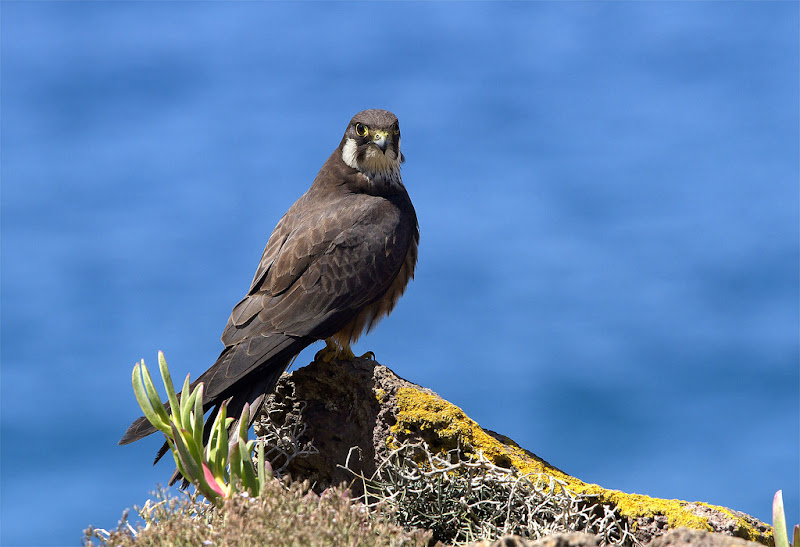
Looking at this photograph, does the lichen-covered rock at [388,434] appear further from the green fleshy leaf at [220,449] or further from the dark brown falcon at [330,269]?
the green fleshy leaf at [220,449]

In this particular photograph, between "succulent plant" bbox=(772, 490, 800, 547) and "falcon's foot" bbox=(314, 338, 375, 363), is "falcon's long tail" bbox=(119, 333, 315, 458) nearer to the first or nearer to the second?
"falcon's foot" bbox=(314, 338, 375, 363)

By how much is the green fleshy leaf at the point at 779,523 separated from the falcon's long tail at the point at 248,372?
99.5 inches

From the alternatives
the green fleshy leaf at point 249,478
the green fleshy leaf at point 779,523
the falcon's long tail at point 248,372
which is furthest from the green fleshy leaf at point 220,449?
the green fleshy leaf at point 779,523

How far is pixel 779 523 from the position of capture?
2.97 m

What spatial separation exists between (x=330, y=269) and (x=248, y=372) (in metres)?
0.99

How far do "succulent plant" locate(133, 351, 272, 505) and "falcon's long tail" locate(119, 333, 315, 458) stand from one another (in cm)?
91

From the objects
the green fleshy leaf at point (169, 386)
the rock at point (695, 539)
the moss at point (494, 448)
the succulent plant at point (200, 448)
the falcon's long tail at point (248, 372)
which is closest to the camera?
the rock at point (695, 539)

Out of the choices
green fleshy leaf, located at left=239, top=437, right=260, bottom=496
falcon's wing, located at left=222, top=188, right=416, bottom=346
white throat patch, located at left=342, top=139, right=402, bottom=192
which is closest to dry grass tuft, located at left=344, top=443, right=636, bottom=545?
green fleshy leaf, located at left=239, top=437, right=260, bottom=496

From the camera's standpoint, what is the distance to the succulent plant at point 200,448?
3086 mm

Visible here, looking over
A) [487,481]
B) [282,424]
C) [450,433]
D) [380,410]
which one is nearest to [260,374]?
[282,424]

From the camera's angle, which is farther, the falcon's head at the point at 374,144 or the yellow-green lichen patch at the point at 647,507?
the falcon's head at the point at 374,144

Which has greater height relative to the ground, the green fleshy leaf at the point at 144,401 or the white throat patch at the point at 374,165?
the white throat patch at the point at 374,165

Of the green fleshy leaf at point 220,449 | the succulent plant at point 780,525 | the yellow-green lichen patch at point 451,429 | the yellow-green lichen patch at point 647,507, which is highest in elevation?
the yellow-green lichen patch at point 451,429

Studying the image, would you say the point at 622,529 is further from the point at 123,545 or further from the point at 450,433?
the point at 123,545
